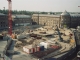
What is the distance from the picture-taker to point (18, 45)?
94.3 feet

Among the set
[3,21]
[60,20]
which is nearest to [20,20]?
[3,21]

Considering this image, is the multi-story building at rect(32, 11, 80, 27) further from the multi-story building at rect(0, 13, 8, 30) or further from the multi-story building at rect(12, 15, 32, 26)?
the multi-story building at rect(0, 13, 8, 30)

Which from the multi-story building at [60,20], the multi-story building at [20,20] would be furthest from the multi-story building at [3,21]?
the multi-story building at [60,20]

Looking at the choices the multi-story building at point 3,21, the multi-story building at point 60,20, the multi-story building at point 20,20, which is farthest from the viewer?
the multi-story building at point 20,20

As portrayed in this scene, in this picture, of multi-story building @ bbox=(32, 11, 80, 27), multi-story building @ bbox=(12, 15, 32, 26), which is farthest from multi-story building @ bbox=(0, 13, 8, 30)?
multi-story building @ bbox=(32, 11, 80, 27)

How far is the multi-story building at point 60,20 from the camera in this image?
63997 mm

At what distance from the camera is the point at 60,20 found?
6575cm

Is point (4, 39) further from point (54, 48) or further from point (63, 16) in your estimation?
point (63, 16)

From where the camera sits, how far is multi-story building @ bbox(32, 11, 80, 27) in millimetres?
63997

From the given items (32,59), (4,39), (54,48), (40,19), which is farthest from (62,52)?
(40,19)

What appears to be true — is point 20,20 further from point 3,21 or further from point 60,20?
point 60,20

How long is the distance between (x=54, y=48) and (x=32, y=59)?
7.44 m

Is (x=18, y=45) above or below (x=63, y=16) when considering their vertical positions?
below

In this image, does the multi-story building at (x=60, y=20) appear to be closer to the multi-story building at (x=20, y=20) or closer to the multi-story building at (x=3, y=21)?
the multi-story building at (x=20, y=20)
